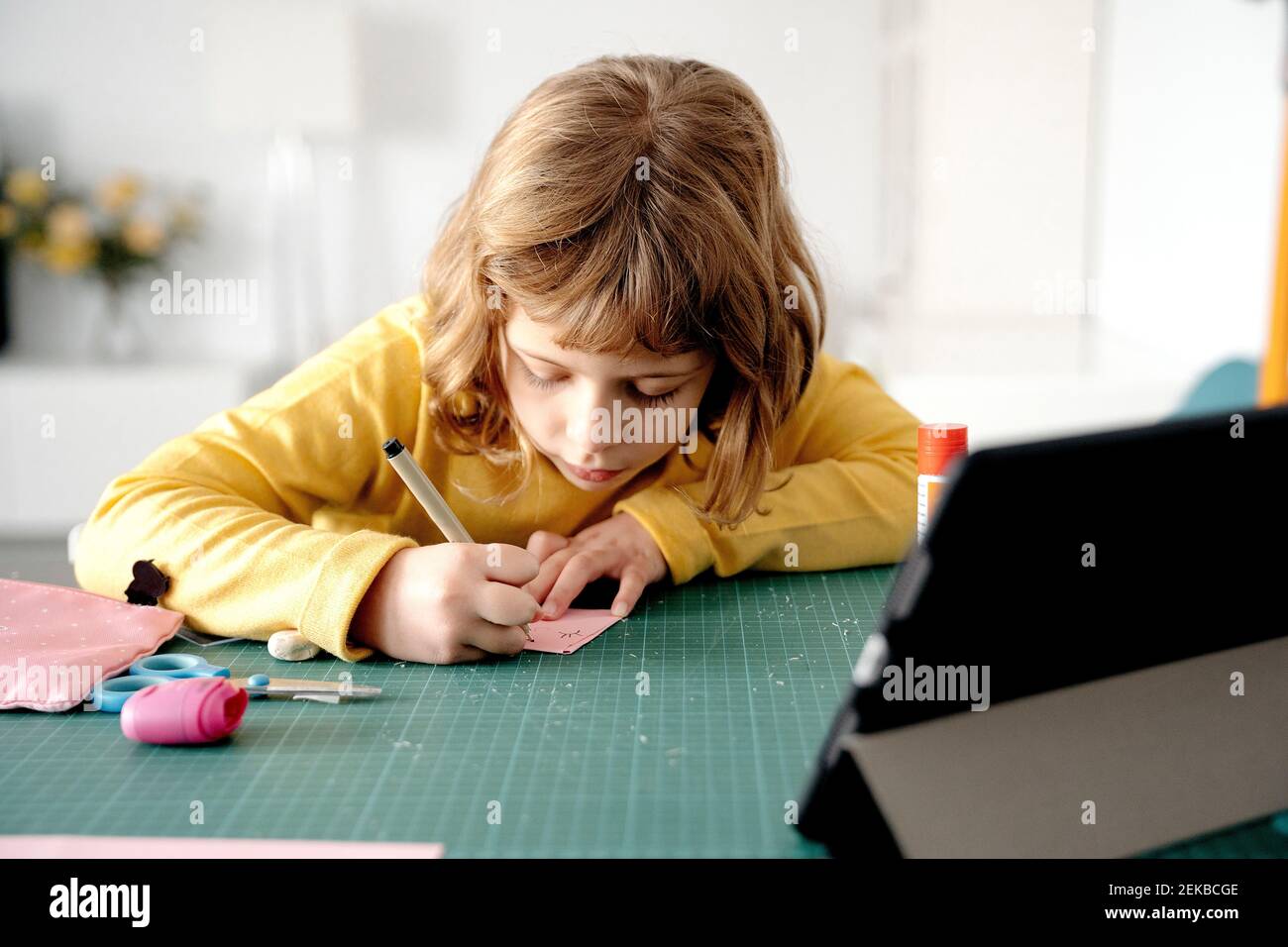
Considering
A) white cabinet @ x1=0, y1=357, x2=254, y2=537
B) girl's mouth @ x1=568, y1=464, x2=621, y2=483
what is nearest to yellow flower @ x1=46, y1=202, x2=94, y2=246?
white cabinet @ x1=0, y1=357, x2=254, y2=537

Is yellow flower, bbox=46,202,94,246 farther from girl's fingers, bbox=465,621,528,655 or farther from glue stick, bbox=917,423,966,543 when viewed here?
glue stick, bbox=917,423,966,543

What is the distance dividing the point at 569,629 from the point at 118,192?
121 inches

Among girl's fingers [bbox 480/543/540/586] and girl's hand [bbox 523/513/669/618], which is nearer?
girl's fingers [bbox 480/543/540/586]

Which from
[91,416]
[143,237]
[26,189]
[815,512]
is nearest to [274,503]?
[815,512]

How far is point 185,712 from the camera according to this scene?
72cm

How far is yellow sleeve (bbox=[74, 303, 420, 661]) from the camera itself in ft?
2.99

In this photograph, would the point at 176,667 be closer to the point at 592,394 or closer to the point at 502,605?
the point at 502,605

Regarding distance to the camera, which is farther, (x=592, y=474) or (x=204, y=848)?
(x=592, y=474)

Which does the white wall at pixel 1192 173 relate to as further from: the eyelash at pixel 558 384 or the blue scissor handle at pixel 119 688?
the blue scissor handle at pixel 119 688

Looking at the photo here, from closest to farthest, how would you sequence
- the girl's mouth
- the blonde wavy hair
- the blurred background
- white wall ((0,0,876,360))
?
the blonde wavy hair, the girl's mouth, the blurred background, white wall ((0,0,876,360))

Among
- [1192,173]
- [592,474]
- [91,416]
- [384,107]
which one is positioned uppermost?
[384,107]

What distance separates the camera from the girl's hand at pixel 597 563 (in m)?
1.03

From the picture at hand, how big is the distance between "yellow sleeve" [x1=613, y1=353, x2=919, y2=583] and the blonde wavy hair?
0.09 feet

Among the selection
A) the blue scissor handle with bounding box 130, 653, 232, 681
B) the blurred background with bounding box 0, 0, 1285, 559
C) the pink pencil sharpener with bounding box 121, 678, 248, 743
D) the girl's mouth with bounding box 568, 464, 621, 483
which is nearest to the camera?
the pink pencil sharpener with bounding box 121, 678, 248, 743
